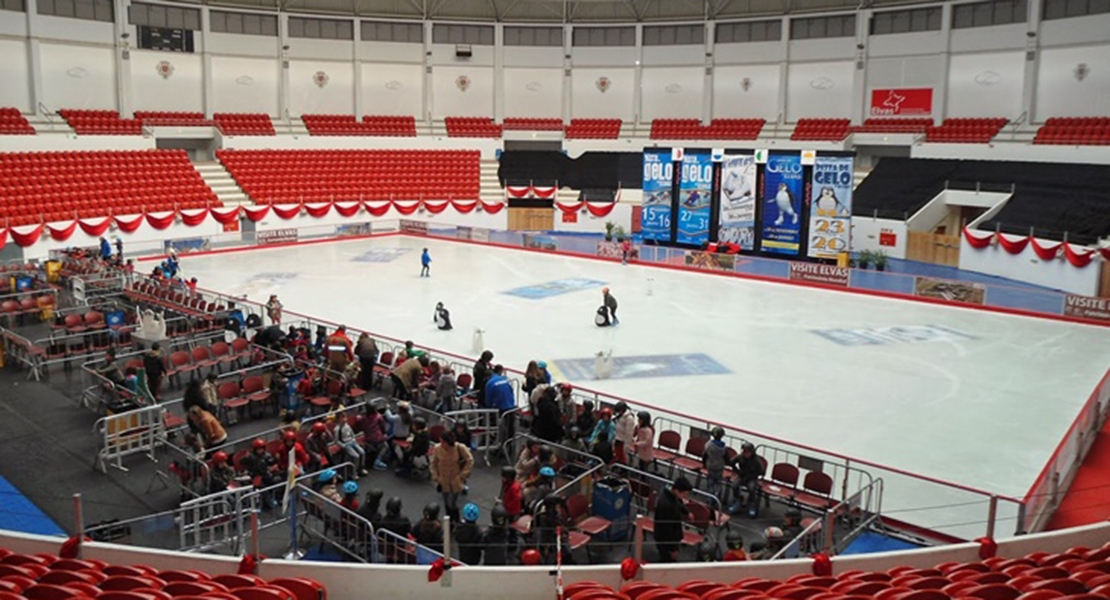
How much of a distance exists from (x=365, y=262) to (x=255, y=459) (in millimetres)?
24778

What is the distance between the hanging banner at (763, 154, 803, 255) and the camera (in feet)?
120

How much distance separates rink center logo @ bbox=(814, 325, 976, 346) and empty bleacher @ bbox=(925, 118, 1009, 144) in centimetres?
2127

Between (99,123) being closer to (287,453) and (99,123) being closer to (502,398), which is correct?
(502,398)

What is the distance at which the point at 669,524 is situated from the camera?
1162 cm

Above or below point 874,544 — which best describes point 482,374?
above

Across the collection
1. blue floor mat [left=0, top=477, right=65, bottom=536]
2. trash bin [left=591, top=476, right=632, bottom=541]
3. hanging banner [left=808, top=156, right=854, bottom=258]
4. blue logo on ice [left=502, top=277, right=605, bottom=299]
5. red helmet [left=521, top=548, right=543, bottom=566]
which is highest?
hanging banner [left=808, top=156, right=854, bottom=258]

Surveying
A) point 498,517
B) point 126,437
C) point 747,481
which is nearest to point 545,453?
point 498,517

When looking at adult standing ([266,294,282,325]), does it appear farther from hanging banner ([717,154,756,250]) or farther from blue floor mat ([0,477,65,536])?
hanging banner ([717,154,756,250])

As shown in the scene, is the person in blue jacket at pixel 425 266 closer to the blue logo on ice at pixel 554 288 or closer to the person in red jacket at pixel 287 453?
the blue logo on ice at pixel 554 288

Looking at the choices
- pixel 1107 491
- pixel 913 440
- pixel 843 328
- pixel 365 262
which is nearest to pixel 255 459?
pixel 913 440

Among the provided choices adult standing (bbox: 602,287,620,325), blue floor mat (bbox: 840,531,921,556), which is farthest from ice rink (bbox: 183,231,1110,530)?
blue floor mat (bbox: 840,531,921,556)

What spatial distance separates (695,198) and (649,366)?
62.2 ft

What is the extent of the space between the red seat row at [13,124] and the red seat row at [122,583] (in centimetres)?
3753

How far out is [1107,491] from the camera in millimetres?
14250
